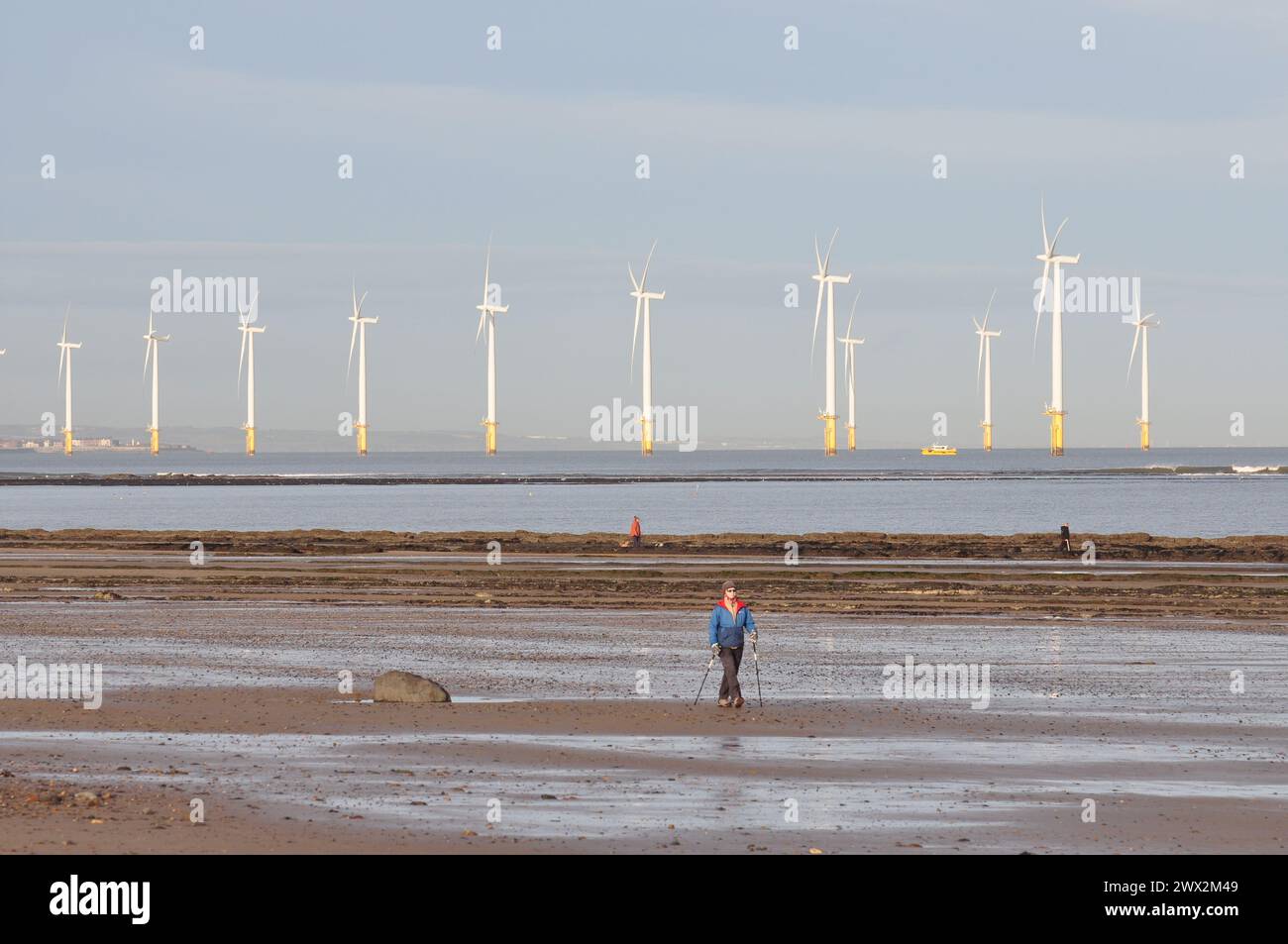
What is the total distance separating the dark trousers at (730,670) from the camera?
25.7 m

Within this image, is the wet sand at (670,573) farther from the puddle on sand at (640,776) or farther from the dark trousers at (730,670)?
the puddle on sand at (640,776)

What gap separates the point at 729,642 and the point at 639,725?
2202 millimetres

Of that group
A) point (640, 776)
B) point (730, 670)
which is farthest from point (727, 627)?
point (640, 776)

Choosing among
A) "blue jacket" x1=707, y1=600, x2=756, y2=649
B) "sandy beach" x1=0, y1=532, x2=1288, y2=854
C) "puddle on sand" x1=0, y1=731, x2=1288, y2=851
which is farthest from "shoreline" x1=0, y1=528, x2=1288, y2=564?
"puddle on sand" x1=0, y1=731, x2=1288, y2=851

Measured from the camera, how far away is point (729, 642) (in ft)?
84.3

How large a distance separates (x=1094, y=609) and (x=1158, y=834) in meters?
29.2

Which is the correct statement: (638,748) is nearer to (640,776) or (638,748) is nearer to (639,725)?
(639,725)

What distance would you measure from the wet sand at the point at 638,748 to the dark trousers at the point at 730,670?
0.34 m

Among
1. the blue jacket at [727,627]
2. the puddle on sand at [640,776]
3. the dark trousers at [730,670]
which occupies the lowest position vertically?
the puddle on sand at [640,776]

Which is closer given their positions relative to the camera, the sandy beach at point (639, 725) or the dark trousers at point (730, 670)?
the sandy beach at point (639, 725)

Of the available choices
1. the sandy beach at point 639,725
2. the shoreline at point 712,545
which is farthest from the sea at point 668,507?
the sandy beach at point 639,725
